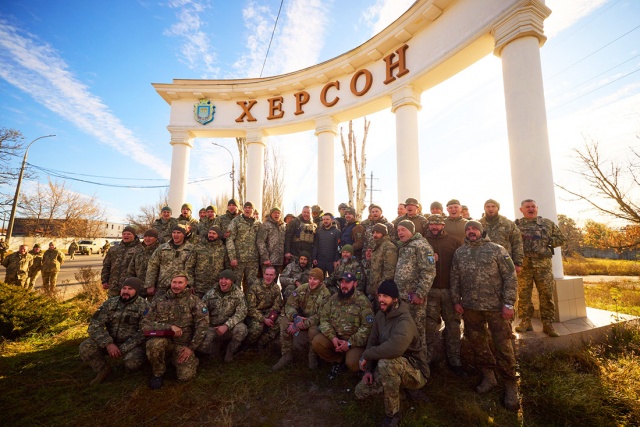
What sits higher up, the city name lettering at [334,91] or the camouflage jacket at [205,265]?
the city name lettering at [334,91]

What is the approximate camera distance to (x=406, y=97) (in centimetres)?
803

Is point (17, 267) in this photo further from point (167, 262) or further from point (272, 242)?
point (272, 242)

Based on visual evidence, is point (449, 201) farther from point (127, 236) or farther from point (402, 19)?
point (127, 236)

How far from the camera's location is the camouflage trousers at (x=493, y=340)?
345 cm

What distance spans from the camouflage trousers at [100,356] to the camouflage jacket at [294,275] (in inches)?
106

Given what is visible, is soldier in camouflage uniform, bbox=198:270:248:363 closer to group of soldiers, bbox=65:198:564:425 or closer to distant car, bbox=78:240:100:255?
group of soldiers, bbox=65:198:564:425

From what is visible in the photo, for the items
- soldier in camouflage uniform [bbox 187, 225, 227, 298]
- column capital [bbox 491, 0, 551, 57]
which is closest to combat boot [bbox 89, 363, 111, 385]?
soldier in camouflage uniform [bbox 187, 225, 227, 298]

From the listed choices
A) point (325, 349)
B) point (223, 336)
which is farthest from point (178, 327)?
point (325, 349)

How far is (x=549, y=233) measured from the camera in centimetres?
483

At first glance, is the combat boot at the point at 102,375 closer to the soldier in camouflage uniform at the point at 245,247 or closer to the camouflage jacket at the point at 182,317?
the camouflage jacket at the point at 182,317

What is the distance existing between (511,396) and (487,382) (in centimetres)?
33

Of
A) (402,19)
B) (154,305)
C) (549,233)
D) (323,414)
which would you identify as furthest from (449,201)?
(402,19)

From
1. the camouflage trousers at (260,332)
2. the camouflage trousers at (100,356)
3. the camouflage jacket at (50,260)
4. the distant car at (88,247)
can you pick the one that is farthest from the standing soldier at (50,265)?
the distant car at (88,247)

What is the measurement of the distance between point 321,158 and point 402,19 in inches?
189
